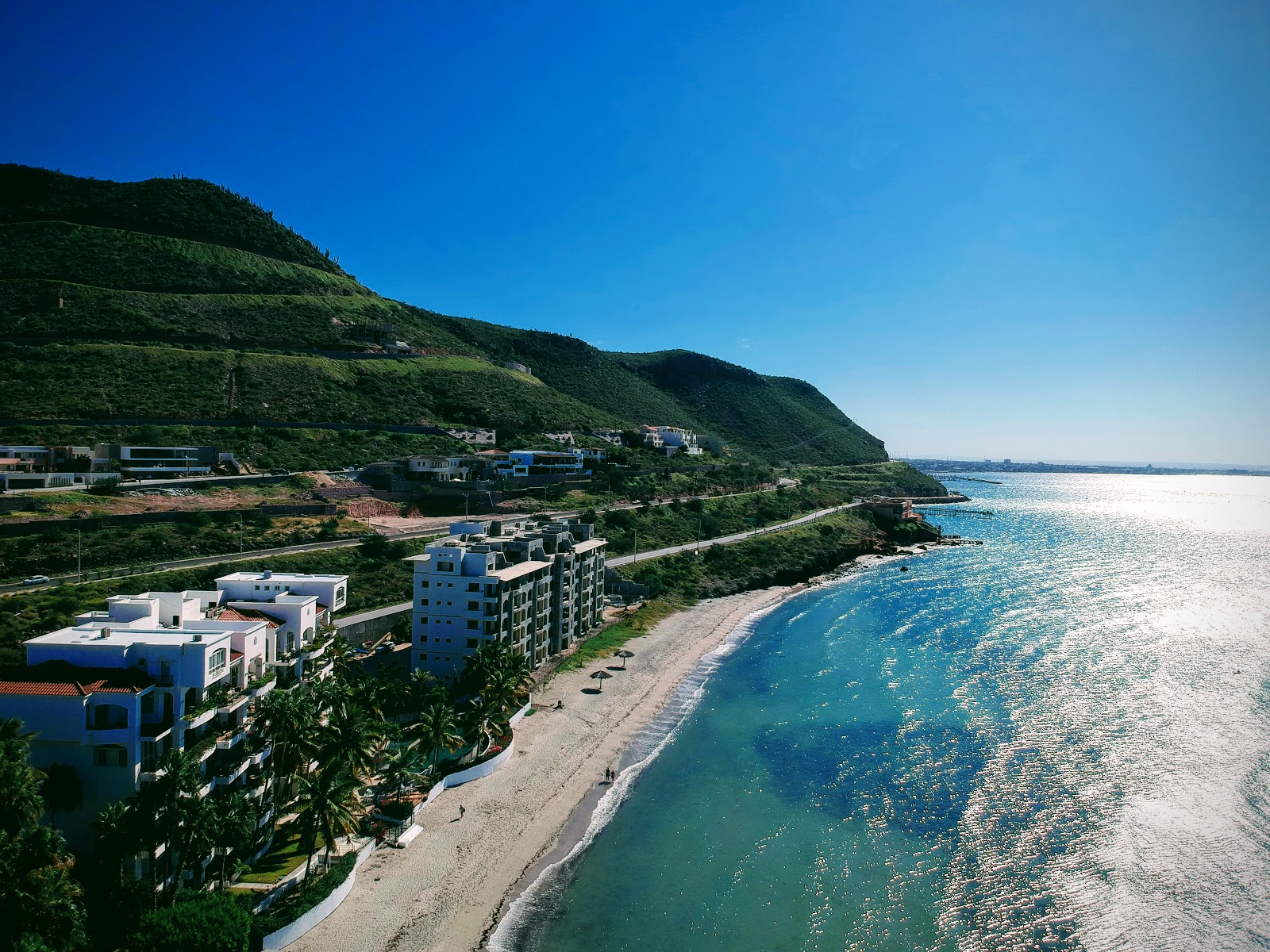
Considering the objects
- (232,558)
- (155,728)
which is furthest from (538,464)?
(155,728)

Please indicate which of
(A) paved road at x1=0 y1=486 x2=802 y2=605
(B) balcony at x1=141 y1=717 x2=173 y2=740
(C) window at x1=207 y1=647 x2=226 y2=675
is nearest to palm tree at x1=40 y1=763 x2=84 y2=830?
(B) balcony at x1=141 y1=717 x2=173 y2=740

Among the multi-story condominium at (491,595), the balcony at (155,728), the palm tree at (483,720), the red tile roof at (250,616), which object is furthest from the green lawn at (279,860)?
the multi-story condominium at (491,595)

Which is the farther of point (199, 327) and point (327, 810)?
point (199, 327)

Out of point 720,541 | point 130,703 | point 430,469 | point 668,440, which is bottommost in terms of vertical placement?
point 720,541

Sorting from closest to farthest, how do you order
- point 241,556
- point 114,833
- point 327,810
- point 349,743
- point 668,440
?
point 114,833 < point 327,810 < point 349,743 < point 241,556 < point 668,440

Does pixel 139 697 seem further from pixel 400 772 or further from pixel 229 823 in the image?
pixel 400 772

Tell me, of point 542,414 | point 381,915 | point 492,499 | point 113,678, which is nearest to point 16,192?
point 542,414

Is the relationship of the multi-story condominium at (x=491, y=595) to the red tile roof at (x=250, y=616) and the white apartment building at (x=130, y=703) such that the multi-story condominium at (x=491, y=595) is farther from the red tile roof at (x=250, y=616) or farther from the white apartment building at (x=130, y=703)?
the white apartment building at (x=130, y=703)
